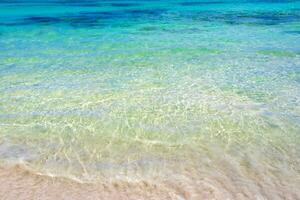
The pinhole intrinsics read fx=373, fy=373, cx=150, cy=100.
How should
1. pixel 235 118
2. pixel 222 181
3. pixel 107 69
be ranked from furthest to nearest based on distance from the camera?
1. pixel 107 69
2. pixel 235 118
3. pixel 222 181

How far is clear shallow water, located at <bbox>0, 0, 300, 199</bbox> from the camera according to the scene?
4.49 meters

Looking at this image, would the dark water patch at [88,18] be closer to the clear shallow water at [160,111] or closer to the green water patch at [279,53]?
the clear shallow water at [160,111]

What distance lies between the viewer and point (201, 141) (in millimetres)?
5336

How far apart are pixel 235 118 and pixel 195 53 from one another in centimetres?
558

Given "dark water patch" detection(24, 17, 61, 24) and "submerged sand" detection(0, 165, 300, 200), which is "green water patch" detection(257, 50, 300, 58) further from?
"dark water patch" detection(24, 17, 61, 24)

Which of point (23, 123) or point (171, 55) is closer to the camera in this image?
point (23, 123)

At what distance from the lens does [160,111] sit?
652 centimetres

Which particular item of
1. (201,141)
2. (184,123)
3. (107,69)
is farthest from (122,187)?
(107,69)

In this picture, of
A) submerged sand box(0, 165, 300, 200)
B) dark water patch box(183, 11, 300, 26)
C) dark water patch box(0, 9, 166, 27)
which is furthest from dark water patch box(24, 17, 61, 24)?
submerged sand box(0, 165, 300, 200)

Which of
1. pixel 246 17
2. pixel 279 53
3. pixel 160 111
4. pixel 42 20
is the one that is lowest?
pixel 42 20

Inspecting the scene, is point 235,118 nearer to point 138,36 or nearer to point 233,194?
point 233,194

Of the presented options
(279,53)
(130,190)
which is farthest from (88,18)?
(130,190)

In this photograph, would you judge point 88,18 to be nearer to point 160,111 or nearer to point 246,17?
point 246,17

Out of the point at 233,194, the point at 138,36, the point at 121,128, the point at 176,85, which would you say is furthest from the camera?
the point at 138,36
